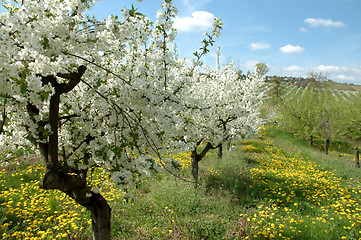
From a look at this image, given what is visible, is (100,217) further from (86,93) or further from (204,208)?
(204,208)

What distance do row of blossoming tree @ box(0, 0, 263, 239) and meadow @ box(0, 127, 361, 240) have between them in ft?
1.76

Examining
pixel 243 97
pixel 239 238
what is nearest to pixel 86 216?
pixel 239 238

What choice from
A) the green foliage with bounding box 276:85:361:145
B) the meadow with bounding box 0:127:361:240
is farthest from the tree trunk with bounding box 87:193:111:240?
the green foliage with bounding box 276:85:361:145

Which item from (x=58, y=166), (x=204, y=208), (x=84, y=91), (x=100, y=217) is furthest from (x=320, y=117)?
(x=58, y=166)

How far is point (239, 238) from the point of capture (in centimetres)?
557

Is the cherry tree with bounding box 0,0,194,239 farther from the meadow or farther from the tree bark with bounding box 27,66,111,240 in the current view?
the meadow

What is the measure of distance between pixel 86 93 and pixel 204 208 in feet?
18.1

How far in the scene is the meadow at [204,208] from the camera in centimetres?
580

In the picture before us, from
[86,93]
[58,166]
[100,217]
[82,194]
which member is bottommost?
[100,217]

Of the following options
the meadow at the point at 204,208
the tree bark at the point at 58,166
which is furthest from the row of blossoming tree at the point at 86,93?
the meadow at the point at 204,208

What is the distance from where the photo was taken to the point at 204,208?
24.5 ft

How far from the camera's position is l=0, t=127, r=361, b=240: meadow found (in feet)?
19.0

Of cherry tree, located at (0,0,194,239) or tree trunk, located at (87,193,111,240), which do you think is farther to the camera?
tree trunk, located at (87,193,111,240)

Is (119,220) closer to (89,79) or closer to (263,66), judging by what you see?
(89,79)
